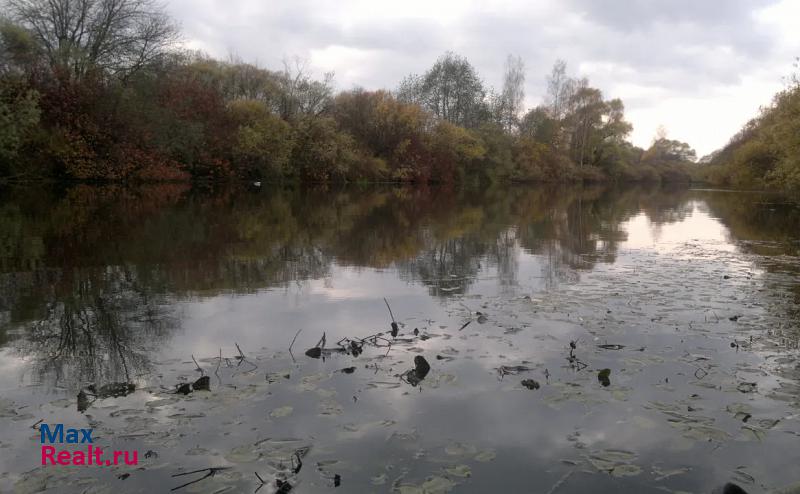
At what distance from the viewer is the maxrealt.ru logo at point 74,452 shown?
326 cm

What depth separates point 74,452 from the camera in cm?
337

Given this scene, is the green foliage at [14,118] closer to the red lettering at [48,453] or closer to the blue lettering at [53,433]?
the blue lettering at [53,433]

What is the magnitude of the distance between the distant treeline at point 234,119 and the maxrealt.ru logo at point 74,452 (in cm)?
2805

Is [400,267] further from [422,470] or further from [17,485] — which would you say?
[17,485]

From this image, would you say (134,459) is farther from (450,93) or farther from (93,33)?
(450,93)

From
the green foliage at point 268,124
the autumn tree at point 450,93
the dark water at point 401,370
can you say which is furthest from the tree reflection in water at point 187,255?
the autumn tree at point 450,93

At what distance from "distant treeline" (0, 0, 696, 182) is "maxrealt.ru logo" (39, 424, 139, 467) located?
28.1 meters

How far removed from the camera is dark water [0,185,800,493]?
3316mm

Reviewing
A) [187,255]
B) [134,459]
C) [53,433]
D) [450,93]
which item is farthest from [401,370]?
[450,93]

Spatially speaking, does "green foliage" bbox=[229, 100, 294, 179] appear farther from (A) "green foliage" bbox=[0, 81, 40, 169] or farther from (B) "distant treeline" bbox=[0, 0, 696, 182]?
(A) "green foliage" bbox=[0, 81, 40, 169]

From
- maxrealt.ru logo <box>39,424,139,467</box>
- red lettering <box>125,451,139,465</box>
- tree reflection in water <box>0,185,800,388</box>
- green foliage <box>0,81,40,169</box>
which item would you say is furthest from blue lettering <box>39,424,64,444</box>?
green foliage <box>0,81,40,169</box>

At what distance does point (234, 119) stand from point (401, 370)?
42028mm

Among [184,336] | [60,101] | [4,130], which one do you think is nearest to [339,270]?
[184,336]

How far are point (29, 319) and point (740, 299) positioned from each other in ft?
30.8
